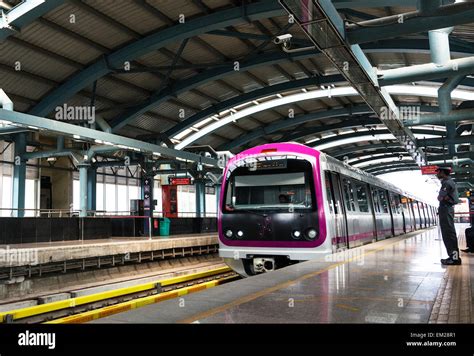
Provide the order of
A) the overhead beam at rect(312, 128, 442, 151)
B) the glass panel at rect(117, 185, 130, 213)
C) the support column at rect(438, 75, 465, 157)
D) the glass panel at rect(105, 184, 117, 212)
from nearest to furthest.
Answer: the support column at rect(438, 75, 465, 157)
the overhead beam at rect(312, 128, 442, 151)
the glass panel at rect(105, 184, 117, 212)
the glass panel at rect(117, 185, 130, 213)

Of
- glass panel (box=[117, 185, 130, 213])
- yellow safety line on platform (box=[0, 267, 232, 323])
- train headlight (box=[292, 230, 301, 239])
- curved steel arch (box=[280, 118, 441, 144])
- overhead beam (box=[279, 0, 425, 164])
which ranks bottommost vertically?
yellow safety line on platform (box=[0, 267, 232, 323])

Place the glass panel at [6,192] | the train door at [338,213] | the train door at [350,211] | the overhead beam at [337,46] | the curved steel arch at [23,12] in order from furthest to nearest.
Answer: the glass panel at [6,192] < the curved steel arch at [23,12] < the train door at [350,211] < the train door at [338,213] < the overhead beam at [337,46]

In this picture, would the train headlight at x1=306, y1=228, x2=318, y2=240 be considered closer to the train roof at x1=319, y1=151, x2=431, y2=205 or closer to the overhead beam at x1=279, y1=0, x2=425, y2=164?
the train roof at x1=319, y1=151, x2=431, y2=205

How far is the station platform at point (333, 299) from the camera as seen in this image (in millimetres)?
3826

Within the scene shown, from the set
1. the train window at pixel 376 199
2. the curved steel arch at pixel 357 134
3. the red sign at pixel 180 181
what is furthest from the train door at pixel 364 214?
the curved steel arch at pixel 357 134

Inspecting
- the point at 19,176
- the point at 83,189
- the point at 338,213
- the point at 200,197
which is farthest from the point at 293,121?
the point at 338,213

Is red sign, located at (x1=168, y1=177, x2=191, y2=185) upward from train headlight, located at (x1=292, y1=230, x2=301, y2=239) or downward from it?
upward

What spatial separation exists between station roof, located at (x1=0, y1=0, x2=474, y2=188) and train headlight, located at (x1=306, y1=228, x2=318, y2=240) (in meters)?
4.42

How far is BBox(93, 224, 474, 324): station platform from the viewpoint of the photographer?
3826 mm

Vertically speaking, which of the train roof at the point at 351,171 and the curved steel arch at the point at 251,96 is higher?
the curved steel arch at the point at 251,96

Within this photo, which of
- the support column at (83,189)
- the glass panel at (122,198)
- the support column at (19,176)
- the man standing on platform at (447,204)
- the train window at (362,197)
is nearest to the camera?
the man standing on platform at (447,204)

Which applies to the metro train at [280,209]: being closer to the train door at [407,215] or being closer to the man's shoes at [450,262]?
the man's shoes at [450,262]

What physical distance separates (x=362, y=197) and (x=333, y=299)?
8.20 meters

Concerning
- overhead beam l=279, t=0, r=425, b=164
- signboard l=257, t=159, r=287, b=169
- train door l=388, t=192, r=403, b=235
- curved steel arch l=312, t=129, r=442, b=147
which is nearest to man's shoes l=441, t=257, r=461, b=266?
signboard l=257, t=159, r=287, b=169
